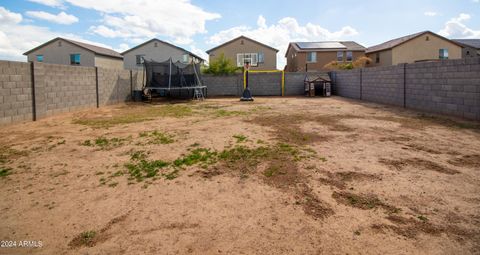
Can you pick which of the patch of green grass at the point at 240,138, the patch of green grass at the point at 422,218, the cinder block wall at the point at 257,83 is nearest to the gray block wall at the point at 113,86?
the cinder block wall at the point at 257,83

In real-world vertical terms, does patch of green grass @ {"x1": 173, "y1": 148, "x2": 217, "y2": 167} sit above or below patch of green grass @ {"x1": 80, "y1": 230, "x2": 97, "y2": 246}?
above

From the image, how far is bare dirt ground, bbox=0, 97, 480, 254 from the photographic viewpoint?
101 inches

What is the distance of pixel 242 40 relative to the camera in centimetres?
3203

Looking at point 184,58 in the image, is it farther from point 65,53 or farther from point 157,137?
point 157,137

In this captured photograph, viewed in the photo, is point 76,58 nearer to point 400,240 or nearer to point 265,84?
point 265,84

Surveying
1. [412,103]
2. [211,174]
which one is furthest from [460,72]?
[211,174]

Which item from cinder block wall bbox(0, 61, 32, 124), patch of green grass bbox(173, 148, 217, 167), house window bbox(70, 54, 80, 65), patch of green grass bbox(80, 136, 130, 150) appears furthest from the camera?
house window bbox(70, 54, 80, 65)

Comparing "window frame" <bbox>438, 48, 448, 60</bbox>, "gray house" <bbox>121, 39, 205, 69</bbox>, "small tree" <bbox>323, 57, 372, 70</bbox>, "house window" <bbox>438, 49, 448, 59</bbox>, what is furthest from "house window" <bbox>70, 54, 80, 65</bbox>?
"house window" <bbox>438, 49, 448, 59</bbox>

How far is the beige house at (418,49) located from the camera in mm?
30547

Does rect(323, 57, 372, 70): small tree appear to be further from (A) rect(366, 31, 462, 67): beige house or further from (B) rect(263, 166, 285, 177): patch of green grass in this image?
(B) rect(263, 166, 285, 177): patch of green grass

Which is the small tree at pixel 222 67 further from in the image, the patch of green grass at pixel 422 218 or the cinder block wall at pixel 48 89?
the patch of green grass at pixel 422 218

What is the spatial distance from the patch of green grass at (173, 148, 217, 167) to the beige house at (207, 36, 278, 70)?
2748 cm

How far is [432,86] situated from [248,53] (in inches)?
928

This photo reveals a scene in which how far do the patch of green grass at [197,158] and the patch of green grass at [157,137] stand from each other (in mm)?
1157
